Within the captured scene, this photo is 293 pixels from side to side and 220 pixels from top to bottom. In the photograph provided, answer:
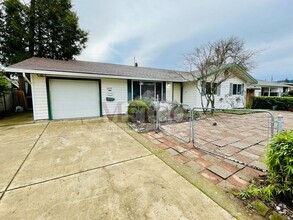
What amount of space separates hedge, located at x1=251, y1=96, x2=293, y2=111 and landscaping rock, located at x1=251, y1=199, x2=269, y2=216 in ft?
46.9

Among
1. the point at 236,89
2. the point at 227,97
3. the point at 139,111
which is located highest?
the point at 236,89

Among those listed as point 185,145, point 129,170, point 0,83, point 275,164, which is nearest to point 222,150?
point 185,145

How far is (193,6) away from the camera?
27.3ft

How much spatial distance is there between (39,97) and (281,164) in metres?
8.52

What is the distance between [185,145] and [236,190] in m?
1.87

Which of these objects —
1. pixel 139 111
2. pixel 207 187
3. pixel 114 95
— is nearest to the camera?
pixel 207 187

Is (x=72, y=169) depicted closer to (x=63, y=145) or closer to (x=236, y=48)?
(x=63, y=145)

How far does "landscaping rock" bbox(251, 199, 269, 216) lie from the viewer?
173 cm

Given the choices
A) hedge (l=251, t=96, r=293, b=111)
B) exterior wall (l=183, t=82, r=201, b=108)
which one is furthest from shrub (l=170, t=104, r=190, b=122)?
hedge (l=251, t=96, r=293, b=111)

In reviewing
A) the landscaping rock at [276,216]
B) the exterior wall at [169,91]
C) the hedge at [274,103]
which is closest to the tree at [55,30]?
the exterior wall at [169,91]

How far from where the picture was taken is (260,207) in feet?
5.86

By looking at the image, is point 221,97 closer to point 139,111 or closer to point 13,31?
point 139,111

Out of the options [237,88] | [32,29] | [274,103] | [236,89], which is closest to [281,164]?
[236,89]

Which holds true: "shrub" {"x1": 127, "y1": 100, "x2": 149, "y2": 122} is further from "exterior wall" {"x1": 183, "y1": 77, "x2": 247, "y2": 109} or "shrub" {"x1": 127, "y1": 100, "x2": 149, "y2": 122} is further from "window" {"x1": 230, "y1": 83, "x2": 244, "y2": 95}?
"window" {"x1": 230, "y1": 83, "x2": 244, "y2": 95}
